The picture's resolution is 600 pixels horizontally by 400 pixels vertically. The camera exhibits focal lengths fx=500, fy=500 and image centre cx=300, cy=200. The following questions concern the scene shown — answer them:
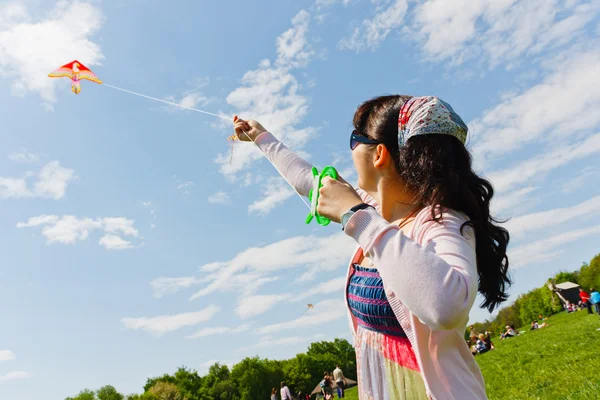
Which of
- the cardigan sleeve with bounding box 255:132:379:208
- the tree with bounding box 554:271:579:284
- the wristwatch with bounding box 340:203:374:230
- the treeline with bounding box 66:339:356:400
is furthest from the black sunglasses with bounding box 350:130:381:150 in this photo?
the tree with bounding box 554:271:579:284

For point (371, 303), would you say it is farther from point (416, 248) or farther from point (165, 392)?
point (165, 392)

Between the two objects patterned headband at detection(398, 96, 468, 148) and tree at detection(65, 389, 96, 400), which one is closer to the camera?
patterned headband at detection(398, 96, 468, 148)

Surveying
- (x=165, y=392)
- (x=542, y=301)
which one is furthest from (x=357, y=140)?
(x=542, y=301)

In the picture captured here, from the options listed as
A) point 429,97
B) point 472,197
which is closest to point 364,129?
point 429,97


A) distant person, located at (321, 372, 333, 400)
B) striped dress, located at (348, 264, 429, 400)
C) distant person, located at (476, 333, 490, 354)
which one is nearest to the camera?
striped dress, located at (348, 264, 429, 400)

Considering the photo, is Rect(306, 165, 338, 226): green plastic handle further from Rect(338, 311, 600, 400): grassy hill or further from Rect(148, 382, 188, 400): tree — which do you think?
Rect(148, 382, 188, 400): tree

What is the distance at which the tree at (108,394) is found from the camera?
205ft

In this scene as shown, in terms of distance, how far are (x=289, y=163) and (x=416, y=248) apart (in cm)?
160

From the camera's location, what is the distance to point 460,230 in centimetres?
182

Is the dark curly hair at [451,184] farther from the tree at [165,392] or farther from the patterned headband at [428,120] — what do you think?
the tree at [165,392]

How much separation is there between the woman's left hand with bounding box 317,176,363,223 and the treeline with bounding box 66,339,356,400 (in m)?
64.1

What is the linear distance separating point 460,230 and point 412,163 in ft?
1.15

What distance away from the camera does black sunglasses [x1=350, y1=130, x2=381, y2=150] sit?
2182 mm

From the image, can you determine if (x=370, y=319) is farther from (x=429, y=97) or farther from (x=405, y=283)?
(x=429, y=97)
